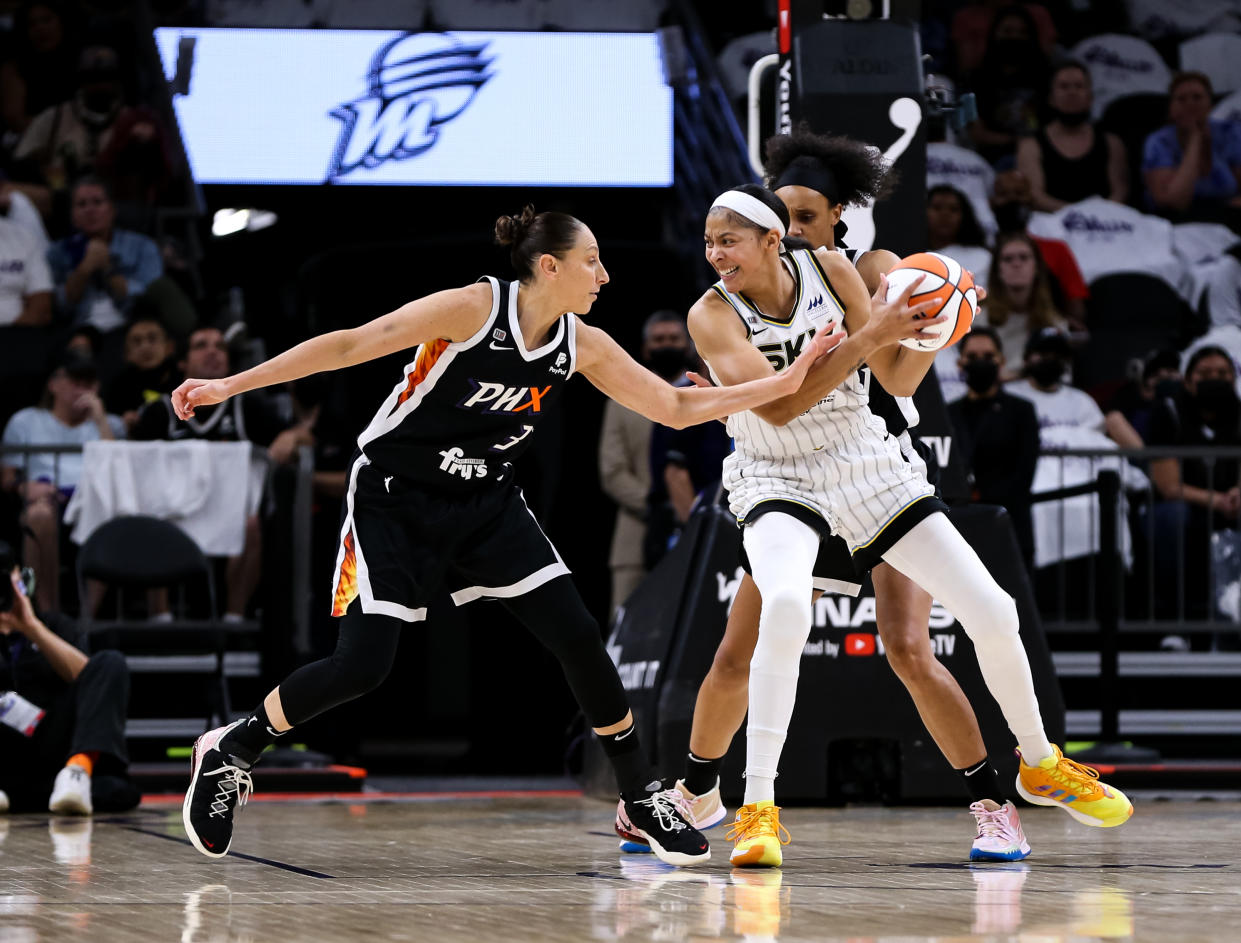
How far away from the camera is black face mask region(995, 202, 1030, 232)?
12.1 meters

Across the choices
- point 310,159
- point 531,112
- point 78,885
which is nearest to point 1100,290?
point 531,112

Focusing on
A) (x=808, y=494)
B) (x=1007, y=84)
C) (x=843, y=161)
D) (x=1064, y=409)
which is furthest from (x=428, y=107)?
(x=808, y=494)

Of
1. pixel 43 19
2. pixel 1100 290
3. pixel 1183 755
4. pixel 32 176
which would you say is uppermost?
pixel 43 19

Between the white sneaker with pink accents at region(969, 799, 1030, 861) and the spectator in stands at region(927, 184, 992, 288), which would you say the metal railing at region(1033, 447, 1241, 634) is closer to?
the spectator in stands at region(927, 184, 992, 288)

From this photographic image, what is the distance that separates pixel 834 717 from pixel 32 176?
26.3 ft

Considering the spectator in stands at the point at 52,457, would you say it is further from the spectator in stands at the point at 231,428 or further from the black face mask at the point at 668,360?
the black face mask at the point at 668,360

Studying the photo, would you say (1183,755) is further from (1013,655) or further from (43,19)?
(43,19)

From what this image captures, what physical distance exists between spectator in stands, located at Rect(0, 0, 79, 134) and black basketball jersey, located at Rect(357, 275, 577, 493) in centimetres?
899

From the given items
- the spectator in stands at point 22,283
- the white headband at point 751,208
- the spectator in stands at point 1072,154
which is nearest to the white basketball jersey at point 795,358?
the white headband at point 751,208

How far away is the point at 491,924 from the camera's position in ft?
12.0

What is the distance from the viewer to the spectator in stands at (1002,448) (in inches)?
338

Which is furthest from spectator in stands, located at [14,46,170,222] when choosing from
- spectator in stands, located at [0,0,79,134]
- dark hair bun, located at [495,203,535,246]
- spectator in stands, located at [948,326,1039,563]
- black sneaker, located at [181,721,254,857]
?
black sneaker, located at [181,721,254,857]

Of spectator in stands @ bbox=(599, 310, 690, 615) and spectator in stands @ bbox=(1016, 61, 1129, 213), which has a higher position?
spectator in stands @ bbox=(1016, 61, 1129, 213)

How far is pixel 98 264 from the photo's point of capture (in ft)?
38.4
